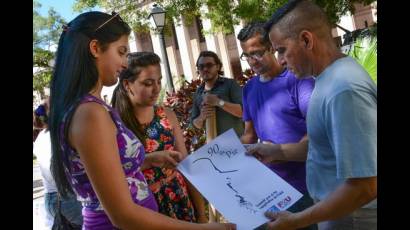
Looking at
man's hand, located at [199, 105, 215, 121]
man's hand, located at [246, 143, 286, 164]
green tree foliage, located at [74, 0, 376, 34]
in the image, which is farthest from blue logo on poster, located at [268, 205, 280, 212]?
green tree foliage, located at [74, 0, 376, 34]

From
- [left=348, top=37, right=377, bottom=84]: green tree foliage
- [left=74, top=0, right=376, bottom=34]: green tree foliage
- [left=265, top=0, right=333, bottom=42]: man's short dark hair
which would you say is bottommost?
[left=348, top=37, right=377, bottom=84]: green tree foliage

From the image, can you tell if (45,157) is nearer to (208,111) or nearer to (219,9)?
(208,111)

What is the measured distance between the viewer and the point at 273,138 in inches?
106

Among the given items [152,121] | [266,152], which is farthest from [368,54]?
[152,121]

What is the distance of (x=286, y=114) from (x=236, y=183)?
80cm

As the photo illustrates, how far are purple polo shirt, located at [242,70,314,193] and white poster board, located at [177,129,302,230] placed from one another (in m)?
0.53

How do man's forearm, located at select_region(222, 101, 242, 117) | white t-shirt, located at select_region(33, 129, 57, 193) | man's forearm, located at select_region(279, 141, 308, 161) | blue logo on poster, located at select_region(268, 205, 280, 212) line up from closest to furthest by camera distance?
blue logo on poster, located at select_region(268, 205, 280, 212) < man's forearm, located at select_region(279, 141, 308, 161) < white t-shirt, located at select_region(33, 129, 57, 193) < man's forearm, located at select_region(222, 101, 242, 117)

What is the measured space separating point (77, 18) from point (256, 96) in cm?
145

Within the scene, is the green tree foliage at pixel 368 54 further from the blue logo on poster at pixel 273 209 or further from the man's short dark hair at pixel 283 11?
the blue logo on poster at pixel 273 209

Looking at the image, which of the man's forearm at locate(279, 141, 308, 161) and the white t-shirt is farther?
the white t-shirt

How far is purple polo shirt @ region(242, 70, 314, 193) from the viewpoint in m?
2.59

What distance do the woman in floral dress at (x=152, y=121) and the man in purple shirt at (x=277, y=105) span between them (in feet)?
1.82

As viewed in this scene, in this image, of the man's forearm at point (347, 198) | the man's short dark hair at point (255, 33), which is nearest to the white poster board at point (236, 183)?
the man's forearm at point (347, 198)

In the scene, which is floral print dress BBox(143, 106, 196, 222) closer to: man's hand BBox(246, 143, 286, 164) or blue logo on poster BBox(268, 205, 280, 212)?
man's hand BBox(246, 143, 286, 164)
